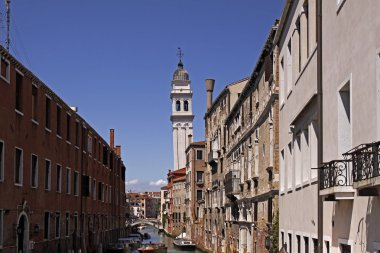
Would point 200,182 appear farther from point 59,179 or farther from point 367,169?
point 367,169

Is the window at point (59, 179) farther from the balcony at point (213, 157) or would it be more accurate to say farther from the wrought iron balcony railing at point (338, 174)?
the balcony at point (213, 157)

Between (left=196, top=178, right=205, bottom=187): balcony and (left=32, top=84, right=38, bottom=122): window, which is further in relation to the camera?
(left=196, top=178, right=205, bottom=187): balcony

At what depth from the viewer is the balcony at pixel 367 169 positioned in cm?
686

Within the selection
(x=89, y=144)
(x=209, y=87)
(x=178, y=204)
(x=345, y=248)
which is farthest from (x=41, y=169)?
(x=178, y=204)

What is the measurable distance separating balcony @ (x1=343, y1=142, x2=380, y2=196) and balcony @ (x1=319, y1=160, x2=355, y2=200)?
2.74 feet

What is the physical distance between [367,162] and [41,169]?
18.5 m

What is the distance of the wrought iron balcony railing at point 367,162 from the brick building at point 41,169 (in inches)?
529

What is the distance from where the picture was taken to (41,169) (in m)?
24.0

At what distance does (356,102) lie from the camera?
28.1ft

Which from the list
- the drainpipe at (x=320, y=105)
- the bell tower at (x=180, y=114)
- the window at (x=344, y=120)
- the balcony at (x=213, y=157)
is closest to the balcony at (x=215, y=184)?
the balcony at (x=213, y=157)

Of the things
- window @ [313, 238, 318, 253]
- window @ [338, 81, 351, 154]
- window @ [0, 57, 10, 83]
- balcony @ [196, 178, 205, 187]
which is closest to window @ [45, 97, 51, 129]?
window @ [0, 57, 10, 83]

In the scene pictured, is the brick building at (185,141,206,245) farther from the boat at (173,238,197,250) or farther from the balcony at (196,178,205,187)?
the boat at (173,238,197,250)

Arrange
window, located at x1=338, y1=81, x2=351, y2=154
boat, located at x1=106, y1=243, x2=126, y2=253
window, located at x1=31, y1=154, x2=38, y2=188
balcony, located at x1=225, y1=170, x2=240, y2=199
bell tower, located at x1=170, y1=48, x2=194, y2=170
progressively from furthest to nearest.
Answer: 1. bell tower, located at x1=170, y1=48, x2=194, y2=170
2. boat, located at x1=106, y1=243, x2=126, y2=253
3. balcony, located at x1=225, y1=170, x2=240, y2=199
4. window, located at x1=31, y1=154, x2=38, y2=188
5. window, located at x1=338, y1=81, x2=351, y2=154

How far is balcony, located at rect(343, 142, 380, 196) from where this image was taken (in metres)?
6.86
